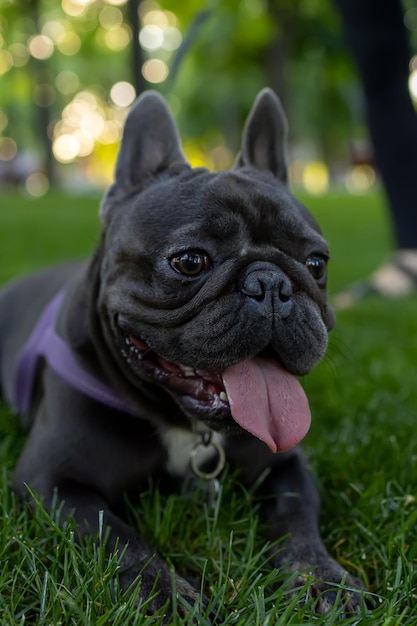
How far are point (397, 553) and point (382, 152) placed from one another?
4.62m

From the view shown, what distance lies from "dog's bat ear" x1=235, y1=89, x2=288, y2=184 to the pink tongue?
1124 millimetres

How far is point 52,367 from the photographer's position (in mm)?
2775

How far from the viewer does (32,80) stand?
21578mm

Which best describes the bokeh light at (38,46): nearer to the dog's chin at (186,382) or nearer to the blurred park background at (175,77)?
the blurred park background at (175,77)

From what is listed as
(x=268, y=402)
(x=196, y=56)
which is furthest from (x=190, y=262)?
(x=196, y=56)

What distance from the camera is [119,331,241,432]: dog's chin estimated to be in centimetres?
229

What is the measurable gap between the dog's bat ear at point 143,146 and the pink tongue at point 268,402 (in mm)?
966

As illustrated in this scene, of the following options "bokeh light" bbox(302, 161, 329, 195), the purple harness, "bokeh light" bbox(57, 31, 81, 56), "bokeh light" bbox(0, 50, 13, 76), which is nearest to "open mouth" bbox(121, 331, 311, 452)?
the purple harness

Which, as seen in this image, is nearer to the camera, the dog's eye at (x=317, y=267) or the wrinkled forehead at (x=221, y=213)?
the wrinkled forehead at (x=221, y=213)

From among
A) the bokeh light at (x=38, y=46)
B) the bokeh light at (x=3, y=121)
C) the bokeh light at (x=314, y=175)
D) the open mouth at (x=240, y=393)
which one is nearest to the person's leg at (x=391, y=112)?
the open mouth at (x=240, y=393)

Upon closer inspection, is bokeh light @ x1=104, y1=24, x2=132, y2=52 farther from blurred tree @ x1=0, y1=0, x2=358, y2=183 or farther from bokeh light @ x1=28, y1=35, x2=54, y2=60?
bokeh light @ x1=28, y1=35, x2=54, y2=60

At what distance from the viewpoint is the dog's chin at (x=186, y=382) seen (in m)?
2.29

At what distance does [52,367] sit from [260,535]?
3.22ft

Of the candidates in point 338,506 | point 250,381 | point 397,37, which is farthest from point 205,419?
point 397,37
